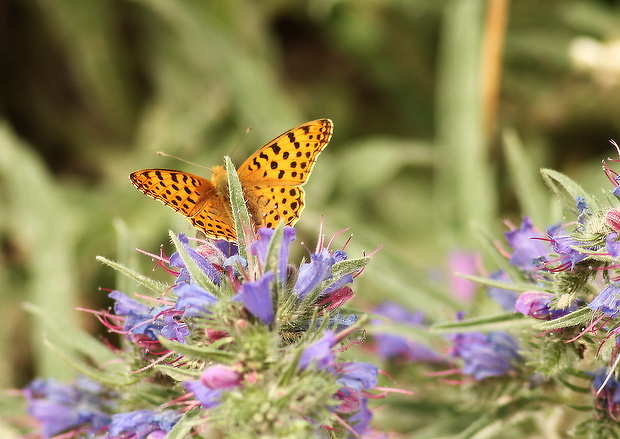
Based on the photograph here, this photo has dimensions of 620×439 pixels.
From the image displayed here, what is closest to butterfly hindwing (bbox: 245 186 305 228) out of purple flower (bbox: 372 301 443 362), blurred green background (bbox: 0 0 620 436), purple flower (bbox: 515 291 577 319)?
purple flower (bbox: 515 291 577 319)

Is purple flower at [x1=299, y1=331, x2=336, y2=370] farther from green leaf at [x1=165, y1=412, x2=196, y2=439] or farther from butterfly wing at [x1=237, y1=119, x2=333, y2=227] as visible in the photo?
butterfly wing at [x1=237, y1=119, x2=333, y2=227]

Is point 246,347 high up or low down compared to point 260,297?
down

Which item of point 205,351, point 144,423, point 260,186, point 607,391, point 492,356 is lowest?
point 607,391

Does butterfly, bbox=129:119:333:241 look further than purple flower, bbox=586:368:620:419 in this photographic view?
Yes

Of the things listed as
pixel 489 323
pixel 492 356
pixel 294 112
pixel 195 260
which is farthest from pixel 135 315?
pixel 294 112

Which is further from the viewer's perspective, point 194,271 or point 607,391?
point 607,391

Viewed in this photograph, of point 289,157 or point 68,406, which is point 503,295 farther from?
point 68,406

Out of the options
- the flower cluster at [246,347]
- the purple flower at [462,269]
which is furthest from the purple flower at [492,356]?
the purple flower at [462,269]
